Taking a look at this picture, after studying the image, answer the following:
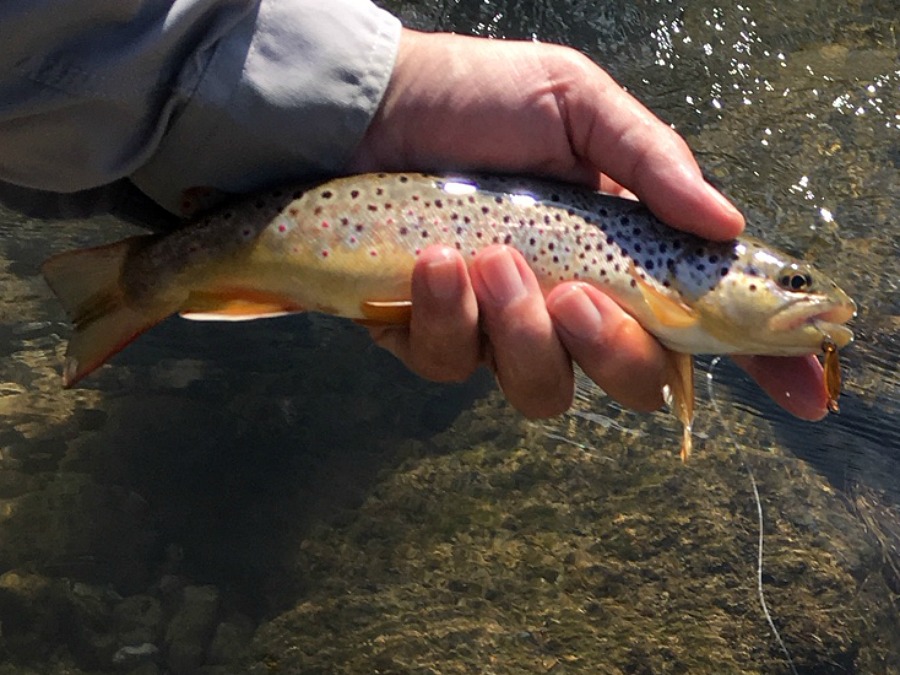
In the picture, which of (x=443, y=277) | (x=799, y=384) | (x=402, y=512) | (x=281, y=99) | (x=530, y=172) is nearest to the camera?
(x=443, y=277)

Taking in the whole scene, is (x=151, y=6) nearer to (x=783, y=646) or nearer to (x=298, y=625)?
(x=298, y=625)

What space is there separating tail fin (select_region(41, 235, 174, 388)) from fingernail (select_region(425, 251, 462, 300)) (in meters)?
0.61

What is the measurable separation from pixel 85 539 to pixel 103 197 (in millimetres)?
1294

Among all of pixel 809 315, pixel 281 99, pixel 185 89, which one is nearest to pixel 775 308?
pixel 809 315

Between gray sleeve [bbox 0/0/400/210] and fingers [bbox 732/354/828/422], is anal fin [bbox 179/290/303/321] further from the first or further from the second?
fingers [bbox 732/354/828/422]

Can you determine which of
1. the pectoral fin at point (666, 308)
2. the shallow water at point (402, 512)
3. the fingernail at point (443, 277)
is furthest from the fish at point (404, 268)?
the shallow water at point (402, 512)

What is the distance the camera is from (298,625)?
3.11 meters

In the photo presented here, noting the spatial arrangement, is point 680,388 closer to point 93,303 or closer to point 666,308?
point 666,308

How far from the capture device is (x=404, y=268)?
7.08 ft

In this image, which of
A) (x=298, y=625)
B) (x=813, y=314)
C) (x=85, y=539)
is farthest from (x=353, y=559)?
(x=813, y=314)

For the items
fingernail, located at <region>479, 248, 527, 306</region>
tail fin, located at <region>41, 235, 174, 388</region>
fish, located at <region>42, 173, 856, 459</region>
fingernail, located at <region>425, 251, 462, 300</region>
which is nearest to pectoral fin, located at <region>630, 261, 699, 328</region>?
fish, located at <region>42, 173, 856, 459</region>

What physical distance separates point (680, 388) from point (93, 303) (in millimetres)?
1327

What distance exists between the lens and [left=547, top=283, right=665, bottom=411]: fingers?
2102mm

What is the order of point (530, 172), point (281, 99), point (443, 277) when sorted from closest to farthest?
point (443, 277) < point (281, 99) < point (530, 172)
